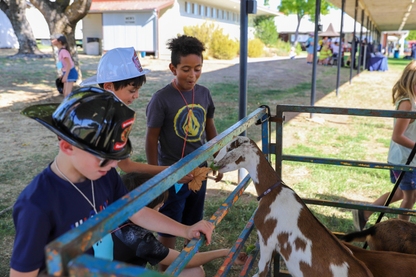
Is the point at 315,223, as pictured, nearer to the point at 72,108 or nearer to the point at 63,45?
the point at 72,108

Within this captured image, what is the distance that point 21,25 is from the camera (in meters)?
19.0

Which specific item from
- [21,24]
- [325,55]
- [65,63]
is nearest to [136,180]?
[65,63]

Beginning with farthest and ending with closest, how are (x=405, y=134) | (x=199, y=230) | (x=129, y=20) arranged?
1. (x=129, y=20)
2. (x=405, y=134)
3. (x=199, y=230)

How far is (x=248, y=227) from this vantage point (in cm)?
247

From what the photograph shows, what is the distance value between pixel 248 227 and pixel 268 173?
1.44ft

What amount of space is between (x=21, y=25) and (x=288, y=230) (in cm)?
2029

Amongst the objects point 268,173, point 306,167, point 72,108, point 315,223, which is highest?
point 72,108

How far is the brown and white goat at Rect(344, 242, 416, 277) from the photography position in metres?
2.03

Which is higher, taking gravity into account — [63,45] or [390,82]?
[63,45]

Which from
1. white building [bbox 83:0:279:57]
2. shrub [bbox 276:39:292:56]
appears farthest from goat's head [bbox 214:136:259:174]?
shrub [bbox 276:39:292:56]

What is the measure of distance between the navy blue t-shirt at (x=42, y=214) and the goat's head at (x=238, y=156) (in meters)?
0.87

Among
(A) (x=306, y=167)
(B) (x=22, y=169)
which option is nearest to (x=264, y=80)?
(A) (x=306, y=167)

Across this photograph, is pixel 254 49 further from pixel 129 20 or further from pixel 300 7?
pixel 300 7

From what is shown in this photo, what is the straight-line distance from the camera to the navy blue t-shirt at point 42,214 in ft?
4.03
